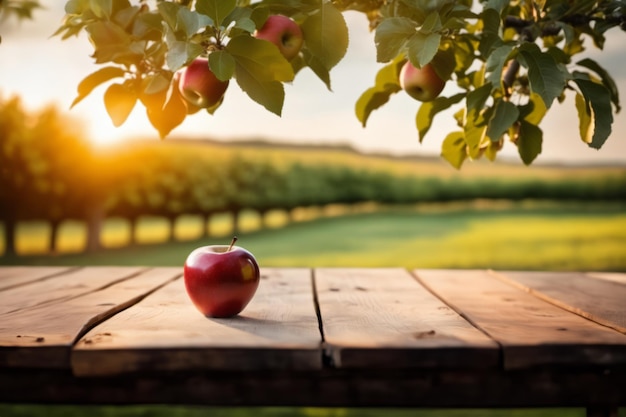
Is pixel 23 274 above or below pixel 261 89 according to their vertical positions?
below

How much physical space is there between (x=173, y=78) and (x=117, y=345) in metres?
0.73

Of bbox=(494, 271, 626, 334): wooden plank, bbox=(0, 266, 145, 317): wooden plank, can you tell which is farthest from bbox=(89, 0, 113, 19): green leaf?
bbox=(494, 271, 626, 334): wooden plank

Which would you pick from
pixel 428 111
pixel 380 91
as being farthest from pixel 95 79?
pixel 428 111

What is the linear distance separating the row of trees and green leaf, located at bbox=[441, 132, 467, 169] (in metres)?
16.7

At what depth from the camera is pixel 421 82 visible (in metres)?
1.76

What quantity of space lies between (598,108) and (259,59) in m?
0.89

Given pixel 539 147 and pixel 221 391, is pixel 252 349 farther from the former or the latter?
pixel 539 147

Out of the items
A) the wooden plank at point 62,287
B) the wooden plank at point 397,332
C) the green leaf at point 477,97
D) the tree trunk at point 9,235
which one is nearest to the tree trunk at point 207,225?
the tree trunk at point 9,235

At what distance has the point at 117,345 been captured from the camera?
1323 millimetres

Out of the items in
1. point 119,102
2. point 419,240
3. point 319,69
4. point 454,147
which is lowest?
point 419,240

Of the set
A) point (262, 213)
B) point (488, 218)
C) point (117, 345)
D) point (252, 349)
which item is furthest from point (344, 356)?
point (488, 218)

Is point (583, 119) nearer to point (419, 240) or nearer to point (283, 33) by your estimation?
point (283, 33)

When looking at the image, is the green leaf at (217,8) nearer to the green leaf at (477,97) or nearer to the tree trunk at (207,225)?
the green leaf at (477,97)

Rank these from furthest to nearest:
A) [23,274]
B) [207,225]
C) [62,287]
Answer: [207,225]
[23,274]
[62,287]
